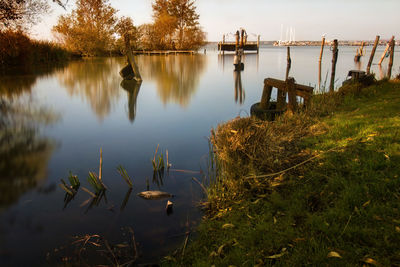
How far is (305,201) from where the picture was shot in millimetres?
3320

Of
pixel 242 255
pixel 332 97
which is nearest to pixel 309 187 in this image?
pixel 242 255

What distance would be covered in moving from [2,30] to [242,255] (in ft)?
65.6

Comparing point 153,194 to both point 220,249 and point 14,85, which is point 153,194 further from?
point 14,85

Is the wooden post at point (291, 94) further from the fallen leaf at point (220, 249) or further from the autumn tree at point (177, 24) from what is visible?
the autumn tree at point (177, 24)

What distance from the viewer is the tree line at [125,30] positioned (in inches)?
1505

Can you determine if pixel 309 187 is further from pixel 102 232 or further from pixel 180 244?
pixel 102 232

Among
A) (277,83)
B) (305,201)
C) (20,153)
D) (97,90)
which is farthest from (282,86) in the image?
(97,90)

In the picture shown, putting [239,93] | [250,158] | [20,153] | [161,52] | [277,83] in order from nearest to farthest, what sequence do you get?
[250,158] < [20,153] < [277,83] < [239,93] < [161,52]

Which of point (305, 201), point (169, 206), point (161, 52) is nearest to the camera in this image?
point (305, 201)

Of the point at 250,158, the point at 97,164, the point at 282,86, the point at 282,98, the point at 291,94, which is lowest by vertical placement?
the point at 97,164

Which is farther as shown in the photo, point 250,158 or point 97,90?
point 97,90

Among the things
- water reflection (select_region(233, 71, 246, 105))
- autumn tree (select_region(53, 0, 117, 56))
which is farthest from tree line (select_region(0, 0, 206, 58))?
water reflection (select_region(233, 71, 246, 105))

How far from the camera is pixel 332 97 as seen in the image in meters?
8.66

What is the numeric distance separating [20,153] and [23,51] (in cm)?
1890
